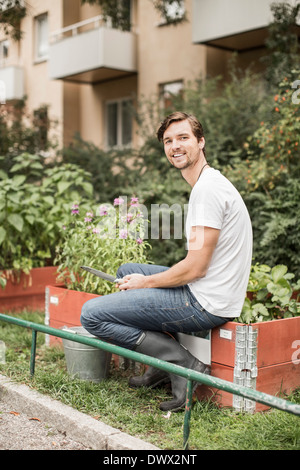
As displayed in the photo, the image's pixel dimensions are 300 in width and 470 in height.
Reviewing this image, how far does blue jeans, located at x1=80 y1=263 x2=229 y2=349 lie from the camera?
3221 millimetres

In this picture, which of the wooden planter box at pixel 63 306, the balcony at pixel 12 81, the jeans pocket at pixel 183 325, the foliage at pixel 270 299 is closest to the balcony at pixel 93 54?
the balcony at pixel 12 81

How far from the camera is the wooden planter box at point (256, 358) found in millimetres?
3178

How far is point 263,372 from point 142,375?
0.85 meters

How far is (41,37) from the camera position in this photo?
1783 centimetres

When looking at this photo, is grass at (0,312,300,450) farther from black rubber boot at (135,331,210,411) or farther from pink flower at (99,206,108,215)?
pink flower at (99,206,108,215)

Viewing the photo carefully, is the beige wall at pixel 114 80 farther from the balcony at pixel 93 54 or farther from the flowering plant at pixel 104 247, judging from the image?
the flowering plant at pixel 104 247

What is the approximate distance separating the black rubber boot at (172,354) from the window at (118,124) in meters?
12.0

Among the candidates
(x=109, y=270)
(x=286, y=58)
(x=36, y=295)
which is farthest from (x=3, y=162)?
(x=109, y=270)

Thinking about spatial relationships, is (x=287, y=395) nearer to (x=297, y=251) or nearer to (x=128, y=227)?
(x=128, y=227)

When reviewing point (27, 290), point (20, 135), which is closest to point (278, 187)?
point (27, 290)

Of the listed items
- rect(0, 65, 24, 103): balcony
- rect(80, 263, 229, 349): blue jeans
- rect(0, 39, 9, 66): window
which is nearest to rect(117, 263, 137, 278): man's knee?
rect(80, 263, 229, 349): blue jeans

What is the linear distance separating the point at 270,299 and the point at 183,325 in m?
1.07

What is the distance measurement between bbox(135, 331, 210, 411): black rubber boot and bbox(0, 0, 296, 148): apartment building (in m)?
7.11

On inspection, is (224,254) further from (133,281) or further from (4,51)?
(4,51)
